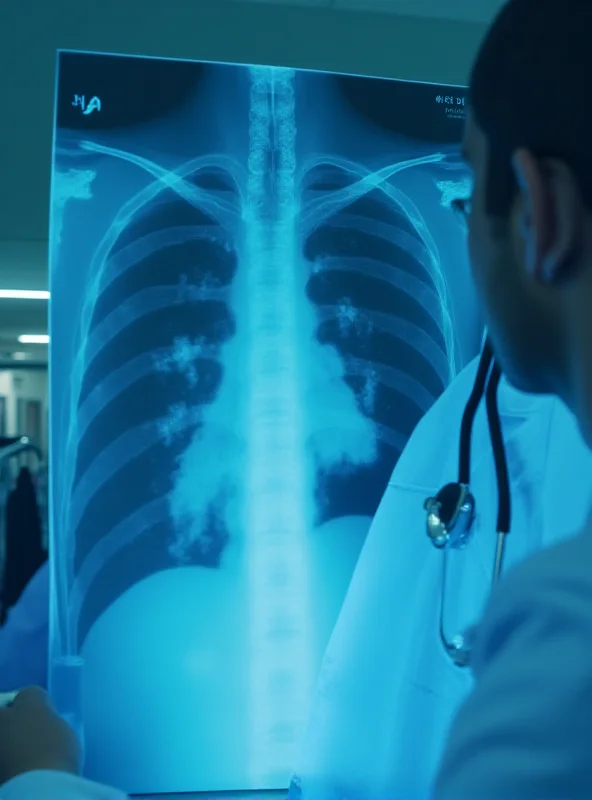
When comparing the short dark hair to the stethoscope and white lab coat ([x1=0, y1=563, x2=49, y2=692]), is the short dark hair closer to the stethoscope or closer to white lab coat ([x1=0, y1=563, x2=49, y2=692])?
the stethoscope

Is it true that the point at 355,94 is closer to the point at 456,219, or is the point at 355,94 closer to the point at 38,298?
the point at 456,219

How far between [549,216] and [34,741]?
1.78ft

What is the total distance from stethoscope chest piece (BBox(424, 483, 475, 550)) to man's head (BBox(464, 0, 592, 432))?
41 cm

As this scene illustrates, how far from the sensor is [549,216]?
17.5 inches

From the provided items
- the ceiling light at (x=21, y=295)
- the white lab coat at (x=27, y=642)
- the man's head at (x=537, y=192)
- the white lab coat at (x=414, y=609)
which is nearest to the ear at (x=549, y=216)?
the man's head at (x=537, y=192)

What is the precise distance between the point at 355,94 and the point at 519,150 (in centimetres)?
82

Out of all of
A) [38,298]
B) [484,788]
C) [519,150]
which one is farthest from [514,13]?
[38,298]

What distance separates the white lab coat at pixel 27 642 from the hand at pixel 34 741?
1.55ft

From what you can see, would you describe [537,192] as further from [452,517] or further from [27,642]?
[27,642]

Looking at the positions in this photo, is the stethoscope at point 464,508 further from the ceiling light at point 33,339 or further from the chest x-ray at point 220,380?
the ceiling light at point 33,339

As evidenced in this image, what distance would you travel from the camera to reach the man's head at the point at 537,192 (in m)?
0.44

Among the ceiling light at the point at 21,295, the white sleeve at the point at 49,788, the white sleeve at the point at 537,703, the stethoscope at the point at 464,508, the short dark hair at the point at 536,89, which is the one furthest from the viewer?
the ceiling light at the point at 21,295

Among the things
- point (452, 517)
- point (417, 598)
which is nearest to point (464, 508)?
point (452, 517)

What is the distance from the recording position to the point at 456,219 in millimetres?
1250
